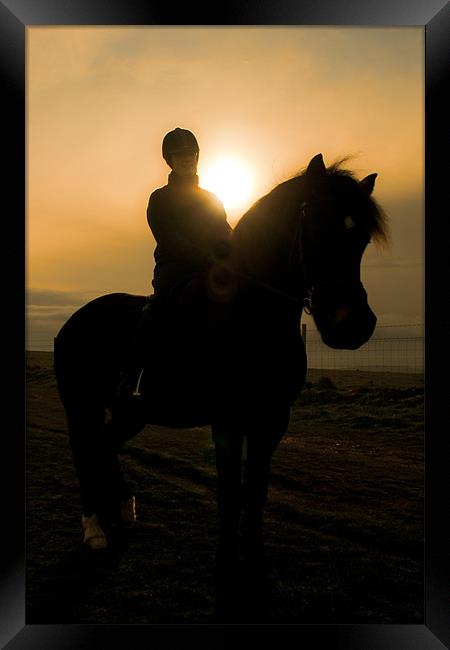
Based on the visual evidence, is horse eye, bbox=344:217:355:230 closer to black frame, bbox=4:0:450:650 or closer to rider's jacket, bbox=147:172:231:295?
black frame, bbox=4:0:450:650

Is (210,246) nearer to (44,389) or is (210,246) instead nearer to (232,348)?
(232,348)

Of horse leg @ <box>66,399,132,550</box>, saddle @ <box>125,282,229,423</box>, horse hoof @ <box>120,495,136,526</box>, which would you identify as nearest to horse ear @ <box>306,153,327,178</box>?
saddle @ <box>125,282,229,423</box>

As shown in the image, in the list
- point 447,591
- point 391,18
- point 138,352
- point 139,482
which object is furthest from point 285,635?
point 391,18

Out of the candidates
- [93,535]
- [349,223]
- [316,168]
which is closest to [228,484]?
[93,535]

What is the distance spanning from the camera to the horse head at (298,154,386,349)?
396 cm

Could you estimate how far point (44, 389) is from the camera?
17.7m

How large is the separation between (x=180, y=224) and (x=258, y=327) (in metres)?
1.16

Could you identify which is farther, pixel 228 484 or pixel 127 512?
pixel 127 512

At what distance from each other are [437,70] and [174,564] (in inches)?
183

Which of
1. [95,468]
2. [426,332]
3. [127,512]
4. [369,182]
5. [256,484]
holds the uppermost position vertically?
[369,182]

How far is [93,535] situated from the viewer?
555 centimetres

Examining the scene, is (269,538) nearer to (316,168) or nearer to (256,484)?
(256,484)

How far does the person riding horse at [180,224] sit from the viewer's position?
191 inches

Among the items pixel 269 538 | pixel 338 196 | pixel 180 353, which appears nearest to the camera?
pixel 338 196
